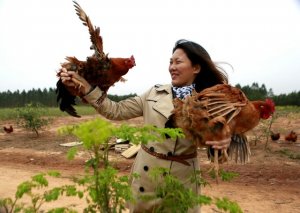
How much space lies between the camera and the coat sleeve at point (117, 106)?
2.59 m

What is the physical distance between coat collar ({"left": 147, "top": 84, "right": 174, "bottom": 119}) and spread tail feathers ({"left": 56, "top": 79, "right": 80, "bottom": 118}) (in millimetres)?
600

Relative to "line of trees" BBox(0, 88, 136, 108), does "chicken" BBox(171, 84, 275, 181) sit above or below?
below

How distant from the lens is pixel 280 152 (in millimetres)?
9812

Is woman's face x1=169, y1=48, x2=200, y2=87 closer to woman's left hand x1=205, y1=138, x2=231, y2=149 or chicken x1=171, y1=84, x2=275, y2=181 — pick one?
chicken x1=171, y1=84, x2=275, y2=181

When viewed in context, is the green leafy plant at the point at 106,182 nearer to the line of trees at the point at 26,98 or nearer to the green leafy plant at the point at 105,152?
the green leafy plant at the point at 105,152

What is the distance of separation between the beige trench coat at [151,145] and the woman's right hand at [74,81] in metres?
→ 0.05

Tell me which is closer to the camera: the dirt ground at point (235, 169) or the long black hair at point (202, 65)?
the long black hair at point (202, 65)

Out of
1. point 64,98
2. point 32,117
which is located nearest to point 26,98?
point 32,117

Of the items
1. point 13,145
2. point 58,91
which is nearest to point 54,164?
point 13,145

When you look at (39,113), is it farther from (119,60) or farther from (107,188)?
(107,188)

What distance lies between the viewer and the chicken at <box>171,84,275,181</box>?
73.0 inches

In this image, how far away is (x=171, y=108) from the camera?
2660 millimetres

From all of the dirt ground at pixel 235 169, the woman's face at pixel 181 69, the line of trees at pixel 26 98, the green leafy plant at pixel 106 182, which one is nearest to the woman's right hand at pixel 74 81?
the woman's face at pixel 181 69

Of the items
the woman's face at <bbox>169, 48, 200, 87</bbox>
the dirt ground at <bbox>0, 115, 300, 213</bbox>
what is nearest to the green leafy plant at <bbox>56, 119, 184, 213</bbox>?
the woman's face at <bbox>169, 48, 200, 87</bbox>
